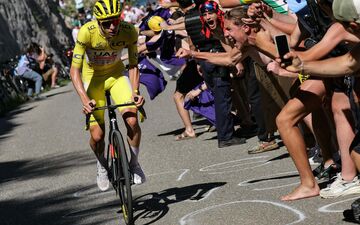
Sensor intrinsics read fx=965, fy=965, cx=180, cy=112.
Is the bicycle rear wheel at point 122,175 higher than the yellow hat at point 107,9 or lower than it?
lower

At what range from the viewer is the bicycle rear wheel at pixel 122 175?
8336mm

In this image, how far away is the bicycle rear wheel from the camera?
8.34 metres

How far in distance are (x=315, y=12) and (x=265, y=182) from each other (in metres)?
2.00

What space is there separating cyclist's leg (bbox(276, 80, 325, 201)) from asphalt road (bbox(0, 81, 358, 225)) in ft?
0.74

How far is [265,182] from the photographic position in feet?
31.7

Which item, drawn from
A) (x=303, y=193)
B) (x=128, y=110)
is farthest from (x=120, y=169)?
(x=303, y=193)

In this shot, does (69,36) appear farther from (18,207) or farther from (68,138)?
(18,207)

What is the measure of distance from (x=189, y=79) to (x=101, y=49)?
5.12m

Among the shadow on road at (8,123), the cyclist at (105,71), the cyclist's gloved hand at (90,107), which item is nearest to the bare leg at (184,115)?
the cyclist at (105,71)

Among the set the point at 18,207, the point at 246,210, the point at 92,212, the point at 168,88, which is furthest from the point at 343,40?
the point at 168,88

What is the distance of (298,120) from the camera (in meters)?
8.36

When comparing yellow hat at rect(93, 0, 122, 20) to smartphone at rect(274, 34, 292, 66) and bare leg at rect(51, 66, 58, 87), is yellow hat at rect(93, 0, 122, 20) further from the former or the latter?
bare leg at rect(51, 66, 58, 87)

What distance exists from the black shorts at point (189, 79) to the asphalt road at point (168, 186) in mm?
745

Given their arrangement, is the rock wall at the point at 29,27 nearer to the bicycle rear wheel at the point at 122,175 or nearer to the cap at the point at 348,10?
the bicycle rear wheel at the point at 122,175
